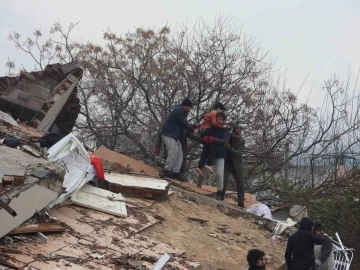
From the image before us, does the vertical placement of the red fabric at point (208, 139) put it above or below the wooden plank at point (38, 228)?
above

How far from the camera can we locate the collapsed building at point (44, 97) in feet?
40.0

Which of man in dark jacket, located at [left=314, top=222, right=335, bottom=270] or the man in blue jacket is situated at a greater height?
the man in blue jacket

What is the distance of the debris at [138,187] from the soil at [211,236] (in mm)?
182

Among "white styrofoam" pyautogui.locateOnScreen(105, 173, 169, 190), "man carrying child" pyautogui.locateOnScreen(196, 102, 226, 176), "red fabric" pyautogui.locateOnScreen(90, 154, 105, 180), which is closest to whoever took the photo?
"red fabric" pyautogui.locateOnScreen(90, 154, 105, 180)

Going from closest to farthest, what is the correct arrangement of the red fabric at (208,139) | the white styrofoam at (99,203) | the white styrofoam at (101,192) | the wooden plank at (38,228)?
the wooden plank at (38,228) → the white styrofoam at (99,203) → the white styrofoam at (101,192) → the red fabric at (208,139)

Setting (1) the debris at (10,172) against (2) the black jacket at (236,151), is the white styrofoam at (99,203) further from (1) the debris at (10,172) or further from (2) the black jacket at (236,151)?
(2) the black jacket at (236,151)

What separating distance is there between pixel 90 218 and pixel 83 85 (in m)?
10.7

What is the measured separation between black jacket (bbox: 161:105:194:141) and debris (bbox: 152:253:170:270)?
379 centimetres

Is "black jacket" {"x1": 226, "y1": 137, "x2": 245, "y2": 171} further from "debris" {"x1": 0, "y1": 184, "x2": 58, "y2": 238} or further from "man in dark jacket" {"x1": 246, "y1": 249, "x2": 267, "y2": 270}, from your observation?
"man in dark jacket" {"x1": 246, "y1": 249, "x2": 267, "y2": 270}

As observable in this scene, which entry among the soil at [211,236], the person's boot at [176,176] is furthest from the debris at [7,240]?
the person's boot at [176,176]

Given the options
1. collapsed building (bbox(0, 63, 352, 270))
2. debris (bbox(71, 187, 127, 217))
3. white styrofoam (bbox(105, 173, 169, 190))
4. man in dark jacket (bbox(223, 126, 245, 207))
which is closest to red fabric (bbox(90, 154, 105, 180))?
collapsed building (bbox(0, 63, 352, 270))

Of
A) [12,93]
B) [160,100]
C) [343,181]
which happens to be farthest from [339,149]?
[12,93]

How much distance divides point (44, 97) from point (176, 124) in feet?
15.1

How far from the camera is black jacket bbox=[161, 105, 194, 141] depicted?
366 inches
